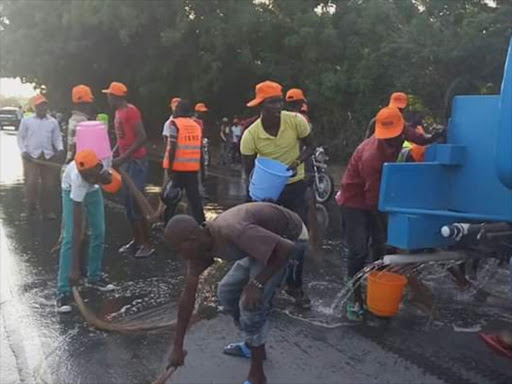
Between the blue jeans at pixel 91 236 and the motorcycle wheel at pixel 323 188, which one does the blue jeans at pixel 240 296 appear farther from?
the motorcycle wheel at pixel 323 188

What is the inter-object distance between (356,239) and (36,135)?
6.57 metres

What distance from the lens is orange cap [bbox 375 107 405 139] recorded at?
205 inches

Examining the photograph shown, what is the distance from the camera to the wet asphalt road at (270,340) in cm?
466

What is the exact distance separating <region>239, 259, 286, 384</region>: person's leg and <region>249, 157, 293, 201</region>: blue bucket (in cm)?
96

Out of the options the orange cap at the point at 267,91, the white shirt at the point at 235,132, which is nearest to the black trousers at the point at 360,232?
the orange cap at the point at 267,91

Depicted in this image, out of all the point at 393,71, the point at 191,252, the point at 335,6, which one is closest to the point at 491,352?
the point at 191,252

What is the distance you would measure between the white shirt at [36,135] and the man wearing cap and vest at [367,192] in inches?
248

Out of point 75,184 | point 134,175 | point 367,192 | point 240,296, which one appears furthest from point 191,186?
point 240,296

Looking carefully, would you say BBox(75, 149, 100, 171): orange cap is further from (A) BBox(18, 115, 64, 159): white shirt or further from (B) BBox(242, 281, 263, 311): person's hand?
(A) BBox(18, 115, 64, 159): white shirt

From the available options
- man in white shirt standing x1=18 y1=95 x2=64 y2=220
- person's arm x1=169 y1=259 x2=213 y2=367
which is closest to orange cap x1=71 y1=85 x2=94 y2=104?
man in white shirt standing x1=18 y1=95 x2=64 y2=220

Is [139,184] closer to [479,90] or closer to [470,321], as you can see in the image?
[470,321]

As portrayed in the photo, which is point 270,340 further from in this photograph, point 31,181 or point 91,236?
point 31,181

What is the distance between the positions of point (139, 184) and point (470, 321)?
4082 millimetres

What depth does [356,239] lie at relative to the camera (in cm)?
568
